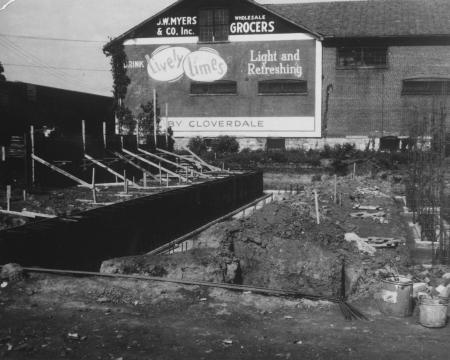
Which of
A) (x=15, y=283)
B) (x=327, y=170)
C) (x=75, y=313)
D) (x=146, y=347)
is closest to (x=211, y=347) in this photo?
(x=146, y=347)

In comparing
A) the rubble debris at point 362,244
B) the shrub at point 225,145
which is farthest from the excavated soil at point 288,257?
the shrub at point 225,145

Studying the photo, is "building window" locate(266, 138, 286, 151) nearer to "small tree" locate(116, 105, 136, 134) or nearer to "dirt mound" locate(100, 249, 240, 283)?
"small tree" locate(116, 105, 136, 134)

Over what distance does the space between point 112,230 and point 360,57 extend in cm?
2480

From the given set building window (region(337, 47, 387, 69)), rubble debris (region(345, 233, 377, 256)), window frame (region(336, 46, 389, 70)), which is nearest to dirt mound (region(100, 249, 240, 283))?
rubble debris (region(345, 233, 377, 256))

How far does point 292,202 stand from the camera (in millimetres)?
17516

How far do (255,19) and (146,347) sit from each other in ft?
98.3

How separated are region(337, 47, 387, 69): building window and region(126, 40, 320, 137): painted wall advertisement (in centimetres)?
184

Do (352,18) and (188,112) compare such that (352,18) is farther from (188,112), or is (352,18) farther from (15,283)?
(15,283)

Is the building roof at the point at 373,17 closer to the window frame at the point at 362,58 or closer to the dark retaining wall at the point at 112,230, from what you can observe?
the window frame at the point at 362,58

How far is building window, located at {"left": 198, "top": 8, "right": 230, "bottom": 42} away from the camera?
3359cm

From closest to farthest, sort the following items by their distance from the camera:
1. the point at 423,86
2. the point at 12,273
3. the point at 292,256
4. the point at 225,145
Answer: the point at 12,273
the point at 292,256
the point at 423,86
the point at 225,145

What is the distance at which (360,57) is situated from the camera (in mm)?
32469

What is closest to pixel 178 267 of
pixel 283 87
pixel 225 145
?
pixel 225 145

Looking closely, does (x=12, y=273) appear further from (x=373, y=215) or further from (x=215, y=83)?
(x=215, y=83)
